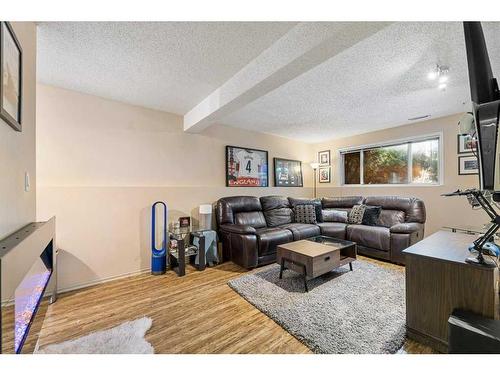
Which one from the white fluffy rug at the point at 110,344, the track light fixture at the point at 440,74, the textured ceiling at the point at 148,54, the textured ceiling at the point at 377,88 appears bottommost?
the white fluffy rug at the point at 110,344

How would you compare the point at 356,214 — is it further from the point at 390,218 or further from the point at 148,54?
the point at 148,54

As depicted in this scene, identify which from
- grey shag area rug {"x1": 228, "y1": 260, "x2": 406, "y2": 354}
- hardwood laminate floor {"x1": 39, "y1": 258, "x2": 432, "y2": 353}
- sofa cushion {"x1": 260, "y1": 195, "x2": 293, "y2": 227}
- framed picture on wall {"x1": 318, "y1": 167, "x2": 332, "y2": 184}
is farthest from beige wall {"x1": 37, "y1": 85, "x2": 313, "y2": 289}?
framed picture on wall {"x1": 318, "y1": 167, "x2": 332, "y2": 184}

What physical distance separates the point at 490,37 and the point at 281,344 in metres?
2.79

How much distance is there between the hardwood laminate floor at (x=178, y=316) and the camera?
1.53 meters

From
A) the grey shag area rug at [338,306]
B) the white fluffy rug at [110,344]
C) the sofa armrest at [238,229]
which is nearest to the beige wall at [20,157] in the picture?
the white fluffy rug at [110,344]

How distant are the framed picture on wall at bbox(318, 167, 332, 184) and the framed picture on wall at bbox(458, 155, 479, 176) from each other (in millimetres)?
2286

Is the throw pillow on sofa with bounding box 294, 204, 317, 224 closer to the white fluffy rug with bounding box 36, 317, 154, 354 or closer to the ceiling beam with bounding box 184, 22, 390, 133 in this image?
the ceiling beam with bounding box 184, 22, 390, 133

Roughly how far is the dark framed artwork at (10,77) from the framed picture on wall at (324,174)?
5158 mm

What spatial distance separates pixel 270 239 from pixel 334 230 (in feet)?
4.37

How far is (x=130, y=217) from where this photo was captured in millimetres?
2859

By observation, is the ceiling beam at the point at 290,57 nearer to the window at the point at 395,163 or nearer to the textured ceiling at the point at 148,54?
the textured ceiling at the point at 148,54

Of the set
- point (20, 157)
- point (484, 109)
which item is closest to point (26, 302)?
point (20, 157)
